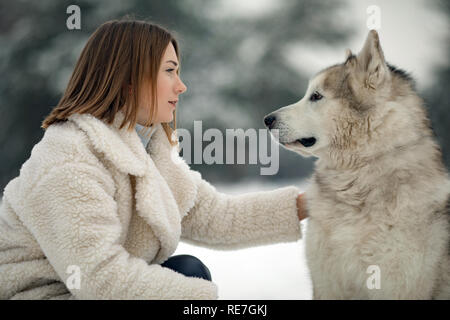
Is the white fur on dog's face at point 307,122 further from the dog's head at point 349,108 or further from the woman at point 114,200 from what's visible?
the woman at point 114,200

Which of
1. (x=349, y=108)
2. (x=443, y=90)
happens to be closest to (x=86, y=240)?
(x=349, y=108)

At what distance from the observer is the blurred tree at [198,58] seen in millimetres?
4070

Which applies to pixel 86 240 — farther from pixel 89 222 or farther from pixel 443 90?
pixel 443 90

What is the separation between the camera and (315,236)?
4.52 ft

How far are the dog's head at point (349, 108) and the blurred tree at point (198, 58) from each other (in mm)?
2486

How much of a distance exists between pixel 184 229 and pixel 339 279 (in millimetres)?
621

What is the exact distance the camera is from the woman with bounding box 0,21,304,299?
3.58 ft

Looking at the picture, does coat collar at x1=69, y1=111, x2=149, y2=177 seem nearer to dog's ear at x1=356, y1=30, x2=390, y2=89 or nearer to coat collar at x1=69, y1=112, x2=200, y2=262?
coat collar at x1=69, y1=112, x2=200, y2=262

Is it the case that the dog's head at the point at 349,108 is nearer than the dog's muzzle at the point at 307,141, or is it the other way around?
the dog's head at the point at 349,108

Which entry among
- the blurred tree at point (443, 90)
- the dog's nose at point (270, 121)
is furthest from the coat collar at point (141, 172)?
the blurred tree at point (443, 90)

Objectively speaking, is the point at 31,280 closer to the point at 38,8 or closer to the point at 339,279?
the point at 339,279

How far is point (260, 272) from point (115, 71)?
1.39 m

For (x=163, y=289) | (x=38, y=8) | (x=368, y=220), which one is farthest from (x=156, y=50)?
(x=38, y=8)

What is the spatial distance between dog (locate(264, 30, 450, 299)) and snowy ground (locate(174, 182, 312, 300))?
9.4 inches
